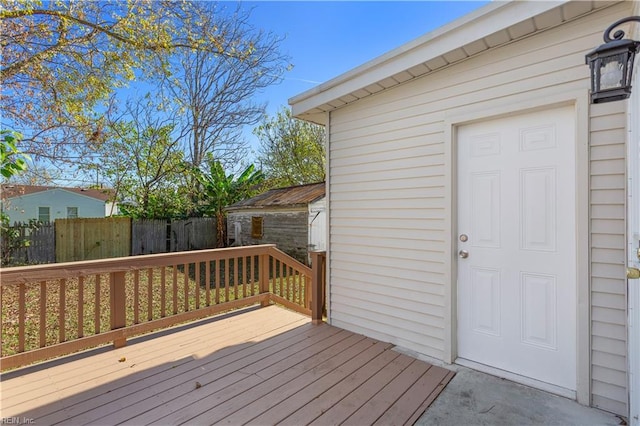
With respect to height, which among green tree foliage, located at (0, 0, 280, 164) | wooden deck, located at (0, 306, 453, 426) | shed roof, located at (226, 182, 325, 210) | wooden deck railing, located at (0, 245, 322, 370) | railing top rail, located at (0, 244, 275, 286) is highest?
green tree foliage, located at (0, 0, 280, 164)

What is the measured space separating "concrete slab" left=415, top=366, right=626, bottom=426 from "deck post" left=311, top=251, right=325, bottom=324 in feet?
5.79

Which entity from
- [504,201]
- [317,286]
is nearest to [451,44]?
[504,201]

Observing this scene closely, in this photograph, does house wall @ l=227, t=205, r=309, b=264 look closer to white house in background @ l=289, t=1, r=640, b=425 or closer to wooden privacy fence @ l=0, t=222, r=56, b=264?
wooden privacy fence @ l=0, t=222, r=56, b=264

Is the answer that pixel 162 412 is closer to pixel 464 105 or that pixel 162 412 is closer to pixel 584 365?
pixel 584 365

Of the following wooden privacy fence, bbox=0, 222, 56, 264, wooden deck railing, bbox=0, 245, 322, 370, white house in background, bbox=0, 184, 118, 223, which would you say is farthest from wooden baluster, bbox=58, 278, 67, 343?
white house in background, bbox=0, 184, 118, 223

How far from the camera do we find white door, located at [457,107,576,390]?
7.30ft

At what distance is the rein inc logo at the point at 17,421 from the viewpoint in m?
1.93

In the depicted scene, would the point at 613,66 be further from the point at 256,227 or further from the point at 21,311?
the point at 256,227

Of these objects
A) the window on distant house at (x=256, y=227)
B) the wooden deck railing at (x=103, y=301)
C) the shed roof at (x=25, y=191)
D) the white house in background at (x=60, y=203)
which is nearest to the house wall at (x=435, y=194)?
the wooden deck railing at (x=103, y=301)

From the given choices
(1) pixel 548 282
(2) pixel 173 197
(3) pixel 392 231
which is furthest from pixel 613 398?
(2) pixel 173 197

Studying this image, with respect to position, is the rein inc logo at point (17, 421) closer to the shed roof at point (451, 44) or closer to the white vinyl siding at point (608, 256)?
the shed roof at point (451, 44)

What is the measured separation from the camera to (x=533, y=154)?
2.36 meters

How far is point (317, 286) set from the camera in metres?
3.86

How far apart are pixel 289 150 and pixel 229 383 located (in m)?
14.6
